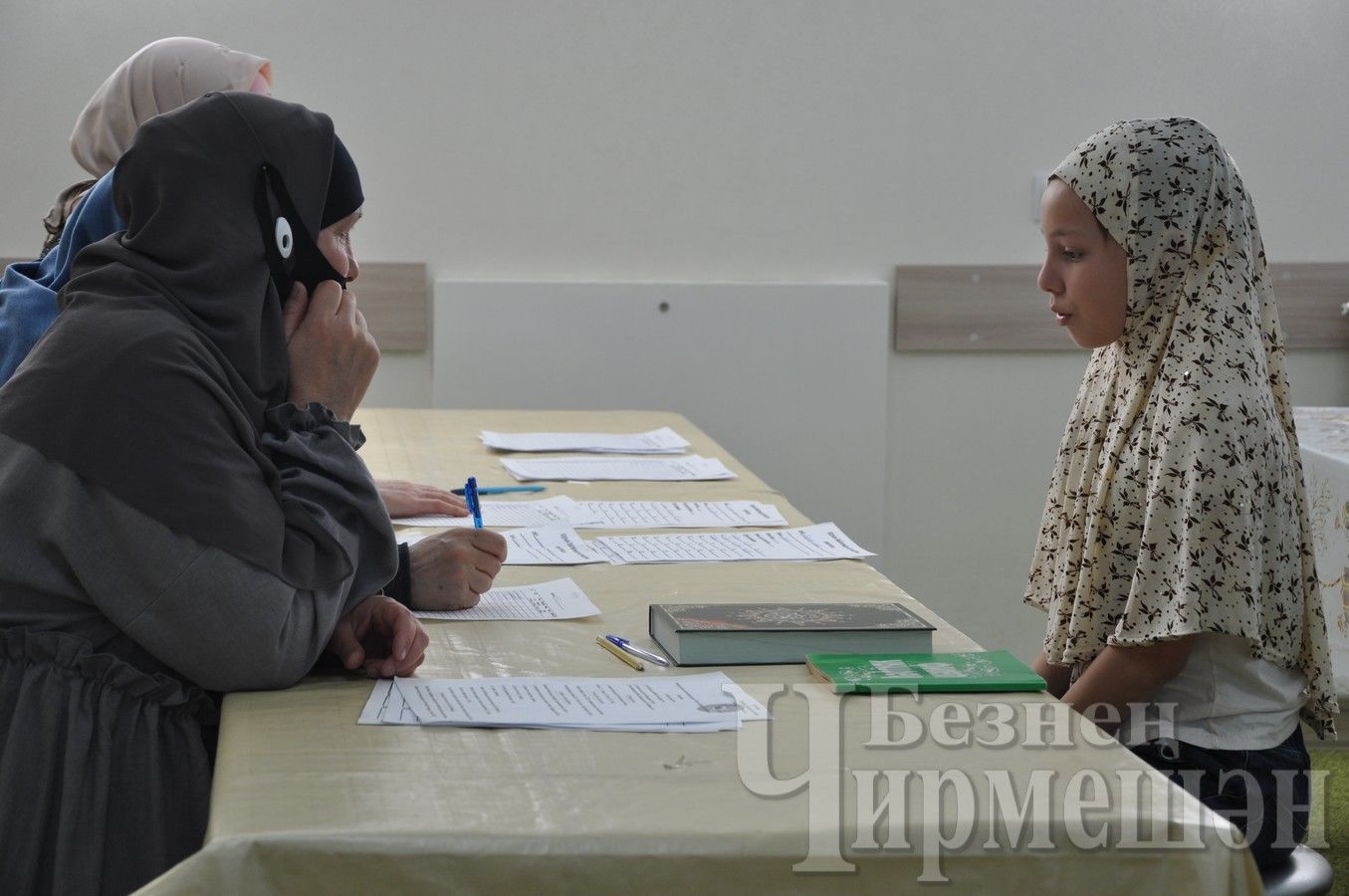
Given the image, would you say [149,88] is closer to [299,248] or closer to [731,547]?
[299,248]

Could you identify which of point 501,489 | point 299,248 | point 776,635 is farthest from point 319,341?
point 501,489

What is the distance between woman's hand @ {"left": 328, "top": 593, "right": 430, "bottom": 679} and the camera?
3.96 ft

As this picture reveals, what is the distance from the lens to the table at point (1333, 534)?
7.39 feet

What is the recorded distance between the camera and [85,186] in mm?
2215

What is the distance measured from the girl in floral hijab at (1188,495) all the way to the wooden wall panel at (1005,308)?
5.92 ft

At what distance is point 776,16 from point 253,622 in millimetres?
2658

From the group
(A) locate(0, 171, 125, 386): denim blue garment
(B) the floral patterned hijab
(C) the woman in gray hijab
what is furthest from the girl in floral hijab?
(A) locate(0, 171, 125, 386): denim blue garment

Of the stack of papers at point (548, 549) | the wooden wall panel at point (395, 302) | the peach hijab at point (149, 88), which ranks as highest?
the peach hijab at point (149, 88)

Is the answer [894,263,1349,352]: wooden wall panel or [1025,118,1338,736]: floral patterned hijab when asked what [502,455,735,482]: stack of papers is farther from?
[894,263,1349,352]: wooden wall panel

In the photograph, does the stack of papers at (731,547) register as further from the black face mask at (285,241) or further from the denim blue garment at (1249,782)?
the black face mask at (285,241)

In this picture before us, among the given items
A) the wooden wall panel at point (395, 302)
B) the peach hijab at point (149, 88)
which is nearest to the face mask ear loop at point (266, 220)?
the peach hijab at point (149, 88)

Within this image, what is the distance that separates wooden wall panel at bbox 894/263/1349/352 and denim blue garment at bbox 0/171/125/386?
7.60 feet

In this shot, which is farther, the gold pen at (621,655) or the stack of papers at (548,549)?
the stack of papers at (548,549)

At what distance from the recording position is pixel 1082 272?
65.8 inches
